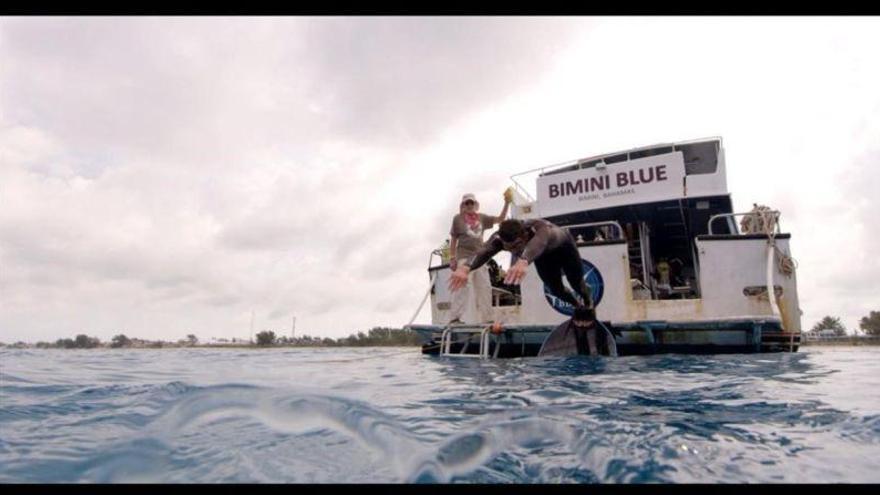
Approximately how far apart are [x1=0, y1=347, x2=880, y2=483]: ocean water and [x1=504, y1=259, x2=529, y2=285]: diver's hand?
3.08ft

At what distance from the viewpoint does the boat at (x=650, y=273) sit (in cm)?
845

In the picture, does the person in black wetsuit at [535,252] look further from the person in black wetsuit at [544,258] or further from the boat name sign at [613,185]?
the boat name sign at [613,185]

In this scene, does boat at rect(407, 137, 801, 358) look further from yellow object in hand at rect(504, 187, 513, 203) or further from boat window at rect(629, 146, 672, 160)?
yellow object in hand at rect(504, 187, 513, 203)

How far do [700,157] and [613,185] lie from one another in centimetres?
205

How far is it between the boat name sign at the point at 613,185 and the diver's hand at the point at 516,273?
6.36 meters

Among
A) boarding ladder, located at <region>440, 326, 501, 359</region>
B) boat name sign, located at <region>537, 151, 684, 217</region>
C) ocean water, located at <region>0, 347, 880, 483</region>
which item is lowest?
ocean water, located at <region>0, 347, 880, 483</region>

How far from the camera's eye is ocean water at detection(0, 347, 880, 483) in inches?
79.2

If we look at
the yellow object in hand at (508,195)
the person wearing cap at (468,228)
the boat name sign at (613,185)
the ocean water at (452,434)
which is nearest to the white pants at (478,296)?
the person wearing cap at (468,228)

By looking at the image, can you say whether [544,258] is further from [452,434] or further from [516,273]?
[452,434]

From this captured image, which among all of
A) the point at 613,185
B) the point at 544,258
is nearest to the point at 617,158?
the point at 613,185

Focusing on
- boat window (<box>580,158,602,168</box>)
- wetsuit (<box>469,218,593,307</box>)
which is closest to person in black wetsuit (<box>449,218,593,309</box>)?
wetsuit (<box>469,218,593,307</box>)

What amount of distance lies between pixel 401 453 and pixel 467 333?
7.46 metres

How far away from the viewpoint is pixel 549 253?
658 cm
